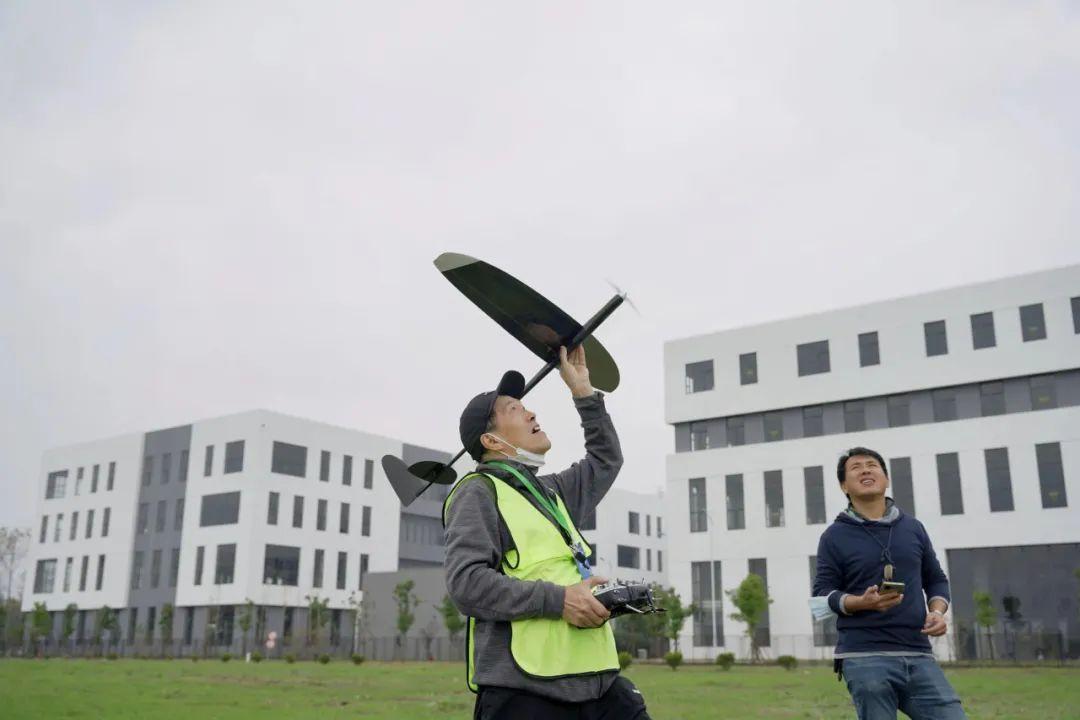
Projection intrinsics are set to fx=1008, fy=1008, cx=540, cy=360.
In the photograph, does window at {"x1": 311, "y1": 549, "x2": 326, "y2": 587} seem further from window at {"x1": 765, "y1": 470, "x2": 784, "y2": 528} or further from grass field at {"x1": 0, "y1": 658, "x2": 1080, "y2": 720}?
grass field at {"x1": 0, "y1": 658, "x2": 1080, "y2": 720}

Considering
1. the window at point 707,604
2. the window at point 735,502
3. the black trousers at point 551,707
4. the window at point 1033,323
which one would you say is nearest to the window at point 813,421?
the window at point 735,502

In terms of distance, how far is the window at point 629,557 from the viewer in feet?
269

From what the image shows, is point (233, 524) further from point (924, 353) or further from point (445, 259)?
point (445, 259)

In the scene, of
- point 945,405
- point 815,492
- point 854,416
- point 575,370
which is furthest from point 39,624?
point 575,370

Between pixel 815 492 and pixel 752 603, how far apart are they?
6.21 meters

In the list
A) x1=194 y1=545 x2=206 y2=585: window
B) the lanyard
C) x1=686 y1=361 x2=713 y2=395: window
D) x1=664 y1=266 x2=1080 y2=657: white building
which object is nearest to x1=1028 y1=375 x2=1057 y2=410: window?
x1=664 y1=266 x2=1080 y2=657: white building

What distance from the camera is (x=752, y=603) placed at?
43.2 meters

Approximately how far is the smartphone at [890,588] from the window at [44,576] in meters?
79.8

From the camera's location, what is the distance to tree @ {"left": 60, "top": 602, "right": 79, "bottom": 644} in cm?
6775

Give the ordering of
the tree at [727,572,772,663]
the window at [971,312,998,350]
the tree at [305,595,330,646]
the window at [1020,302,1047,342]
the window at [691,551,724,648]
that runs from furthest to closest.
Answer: the tree at [305,595,330,646] < the window at [691,551,724,648] < the tree at [727,572,772,663] < the window at [971,312,998,350] < the window at [1020,302,1047,342]

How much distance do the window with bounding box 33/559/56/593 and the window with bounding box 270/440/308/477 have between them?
22894 mm

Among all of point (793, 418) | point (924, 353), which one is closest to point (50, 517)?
point (793, 418)

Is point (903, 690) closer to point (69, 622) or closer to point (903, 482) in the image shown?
point (903, 482)

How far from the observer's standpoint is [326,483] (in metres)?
67.2
